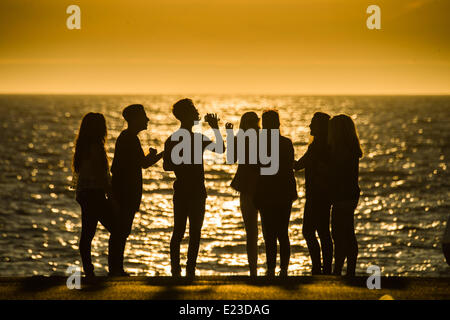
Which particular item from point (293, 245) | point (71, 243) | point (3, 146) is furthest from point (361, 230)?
point (3, 146)

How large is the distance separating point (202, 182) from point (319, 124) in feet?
5.11

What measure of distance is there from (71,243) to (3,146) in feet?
253

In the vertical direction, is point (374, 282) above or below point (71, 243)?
above

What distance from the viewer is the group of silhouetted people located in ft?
25.9

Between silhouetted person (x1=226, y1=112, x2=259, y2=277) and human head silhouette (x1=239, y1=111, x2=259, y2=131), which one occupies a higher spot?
human head silhouette (x1=239, y1=111, x2=259, y2=131)

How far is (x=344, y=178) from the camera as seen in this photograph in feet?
26.8

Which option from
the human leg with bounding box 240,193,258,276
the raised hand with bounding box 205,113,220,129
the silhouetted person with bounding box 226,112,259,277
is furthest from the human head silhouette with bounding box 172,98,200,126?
the human leg with bounding box 240,193,258,276

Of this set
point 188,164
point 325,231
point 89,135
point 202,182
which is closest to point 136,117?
point 89,135

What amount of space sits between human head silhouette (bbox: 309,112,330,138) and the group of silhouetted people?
0.04 ft

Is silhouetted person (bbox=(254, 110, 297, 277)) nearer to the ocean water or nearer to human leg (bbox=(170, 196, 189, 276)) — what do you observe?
human leg (bbox=(170, 196, 189, 276))

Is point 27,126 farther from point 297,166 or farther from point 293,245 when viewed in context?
point 297,166

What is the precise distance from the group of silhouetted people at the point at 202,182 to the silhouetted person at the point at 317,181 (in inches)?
0.5

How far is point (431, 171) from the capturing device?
303ft

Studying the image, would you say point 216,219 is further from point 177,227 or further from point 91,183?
point 91,183
